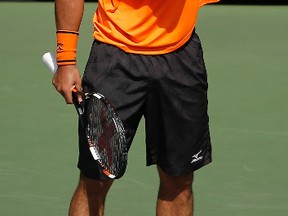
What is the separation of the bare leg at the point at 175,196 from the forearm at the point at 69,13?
0.83 meters

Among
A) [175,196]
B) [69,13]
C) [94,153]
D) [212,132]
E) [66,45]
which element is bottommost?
[212,132]

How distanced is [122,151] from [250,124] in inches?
126

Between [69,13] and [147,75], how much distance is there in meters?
0.43

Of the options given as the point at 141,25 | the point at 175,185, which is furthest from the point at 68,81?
the point at 175,185

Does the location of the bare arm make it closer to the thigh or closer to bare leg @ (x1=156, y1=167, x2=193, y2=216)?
the thigh

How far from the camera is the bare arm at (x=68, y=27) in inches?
185

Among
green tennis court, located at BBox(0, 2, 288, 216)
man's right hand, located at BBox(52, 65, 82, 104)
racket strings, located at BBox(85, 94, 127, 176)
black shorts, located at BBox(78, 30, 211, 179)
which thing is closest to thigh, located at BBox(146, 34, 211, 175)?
black shorts, located at BBox(78, 30, 211, 179)

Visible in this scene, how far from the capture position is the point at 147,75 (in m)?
4.91

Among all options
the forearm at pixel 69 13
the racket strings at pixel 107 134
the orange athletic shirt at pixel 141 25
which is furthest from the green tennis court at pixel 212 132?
the forearm at pixel 69 13

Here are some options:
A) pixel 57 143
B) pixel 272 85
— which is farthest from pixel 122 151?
pixel 272 85

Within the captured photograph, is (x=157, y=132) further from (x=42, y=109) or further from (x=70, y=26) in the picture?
(x=42, y=109)

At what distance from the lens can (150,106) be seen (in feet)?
16.3

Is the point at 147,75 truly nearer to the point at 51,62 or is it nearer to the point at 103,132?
the point at 103,132

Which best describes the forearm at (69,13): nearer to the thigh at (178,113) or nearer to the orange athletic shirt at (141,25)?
the orange athletic shirt at (141,25)
